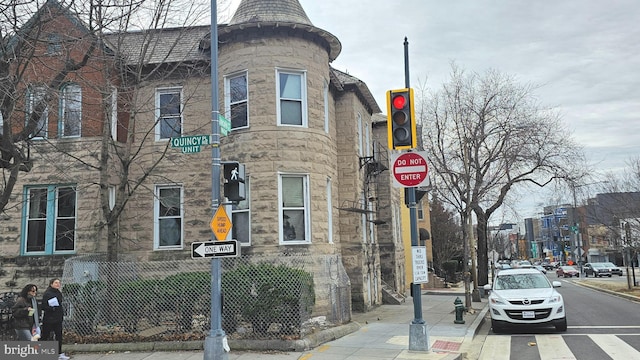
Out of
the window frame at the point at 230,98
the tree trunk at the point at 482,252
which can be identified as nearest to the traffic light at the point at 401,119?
the window frame at the point at 230,98

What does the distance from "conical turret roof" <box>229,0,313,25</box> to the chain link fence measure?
7.55 meters

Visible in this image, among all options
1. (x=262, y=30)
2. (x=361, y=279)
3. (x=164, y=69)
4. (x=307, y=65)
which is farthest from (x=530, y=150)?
(x=164, y=69)

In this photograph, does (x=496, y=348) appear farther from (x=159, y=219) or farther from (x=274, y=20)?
(x=274, y=20)

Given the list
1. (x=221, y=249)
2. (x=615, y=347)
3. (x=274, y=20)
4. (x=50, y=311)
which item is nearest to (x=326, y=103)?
(x=274, y=20)

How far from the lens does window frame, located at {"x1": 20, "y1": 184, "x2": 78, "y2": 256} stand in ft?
48.3

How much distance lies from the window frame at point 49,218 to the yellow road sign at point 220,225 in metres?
8.52

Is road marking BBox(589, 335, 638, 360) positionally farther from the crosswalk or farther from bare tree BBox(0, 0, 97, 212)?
bare tree BBox(0, 0, 97, 212)

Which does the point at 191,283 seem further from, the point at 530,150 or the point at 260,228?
the point at 530,150

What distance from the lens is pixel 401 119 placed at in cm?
970

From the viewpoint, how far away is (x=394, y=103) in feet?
31.8

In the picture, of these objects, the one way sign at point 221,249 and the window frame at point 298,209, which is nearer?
the one way sign at point 221,249

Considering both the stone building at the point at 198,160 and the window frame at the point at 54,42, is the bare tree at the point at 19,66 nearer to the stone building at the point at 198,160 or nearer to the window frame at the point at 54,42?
the window frame at the point at 54,42

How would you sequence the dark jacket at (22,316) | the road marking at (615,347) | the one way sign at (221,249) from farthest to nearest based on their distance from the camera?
the road marking at (615,347) < the dark jacket at (22,316) < the one way sign at (221,249)

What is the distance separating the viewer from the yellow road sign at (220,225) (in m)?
8.10
